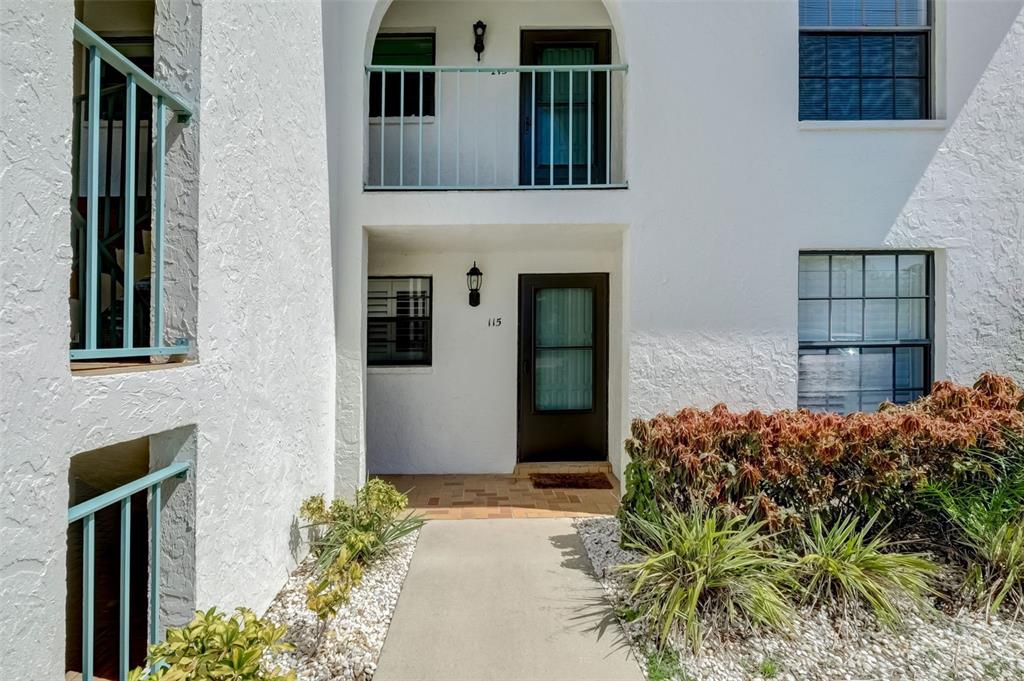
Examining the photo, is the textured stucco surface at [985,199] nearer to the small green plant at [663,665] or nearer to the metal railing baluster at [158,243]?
the small green plant at [663,665]

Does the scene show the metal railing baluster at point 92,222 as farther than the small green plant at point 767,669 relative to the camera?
No

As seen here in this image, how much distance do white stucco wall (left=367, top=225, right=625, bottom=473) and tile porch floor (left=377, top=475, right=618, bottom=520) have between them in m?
0.31

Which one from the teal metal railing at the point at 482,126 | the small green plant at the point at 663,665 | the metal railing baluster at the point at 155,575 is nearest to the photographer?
the metal railing baluster at the point at 155,575

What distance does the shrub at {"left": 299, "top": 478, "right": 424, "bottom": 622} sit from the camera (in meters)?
4.35

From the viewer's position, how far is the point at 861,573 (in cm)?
379

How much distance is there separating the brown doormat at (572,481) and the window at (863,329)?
252 cm

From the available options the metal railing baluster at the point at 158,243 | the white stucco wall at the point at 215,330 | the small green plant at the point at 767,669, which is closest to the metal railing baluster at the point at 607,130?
the white stucco wall at the point at 215,330

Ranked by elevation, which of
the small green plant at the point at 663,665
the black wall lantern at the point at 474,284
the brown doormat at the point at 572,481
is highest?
the black wall lantern at the point at 474,284

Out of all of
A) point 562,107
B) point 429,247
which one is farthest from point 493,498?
point 562,107

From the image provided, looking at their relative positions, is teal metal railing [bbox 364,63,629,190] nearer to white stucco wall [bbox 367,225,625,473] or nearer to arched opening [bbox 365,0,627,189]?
arched opening [bbox 365,0,627,189]

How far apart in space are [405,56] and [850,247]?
5763 millimetres

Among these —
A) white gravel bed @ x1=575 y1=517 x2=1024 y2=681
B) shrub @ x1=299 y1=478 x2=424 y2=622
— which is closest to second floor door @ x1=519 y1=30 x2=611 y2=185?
shrub @ x1=299 y1=478 x2=424 y2=622

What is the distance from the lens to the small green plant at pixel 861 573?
372 cm

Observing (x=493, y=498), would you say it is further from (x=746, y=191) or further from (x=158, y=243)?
(x=158, y=243)
